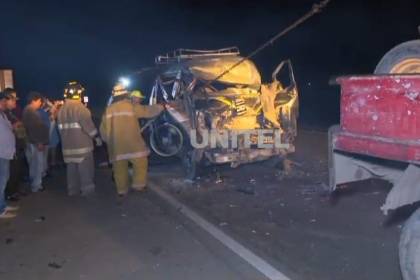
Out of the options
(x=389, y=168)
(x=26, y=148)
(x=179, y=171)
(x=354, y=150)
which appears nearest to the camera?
(x=354, y=150)

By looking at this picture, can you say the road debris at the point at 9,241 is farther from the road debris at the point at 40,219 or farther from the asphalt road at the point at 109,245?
the road debris at the point at 40,219

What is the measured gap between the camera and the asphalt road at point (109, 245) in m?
5.37

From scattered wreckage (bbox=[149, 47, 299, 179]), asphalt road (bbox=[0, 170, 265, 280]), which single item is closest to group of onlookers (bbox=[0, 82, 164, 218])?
asphalt road (bbox=[0, 170, 265, 280])

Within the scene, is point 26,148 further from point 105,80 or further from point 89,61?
point 89,61

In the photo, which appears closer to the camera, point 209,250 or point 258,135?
point 209,250

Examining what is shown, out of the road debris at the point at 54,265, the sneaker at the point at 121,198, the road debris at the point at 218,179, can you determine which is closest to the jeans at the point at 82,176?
the sneaker at the point at 121,198

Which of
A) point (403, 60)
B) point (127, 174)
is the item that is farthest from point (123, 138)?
point (403, 60)

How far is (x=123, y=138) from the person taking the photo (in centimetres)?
873

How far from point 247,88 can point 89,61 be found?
55.7 m

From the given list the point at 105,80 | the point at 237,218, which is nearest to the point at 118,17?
the point at 105,80

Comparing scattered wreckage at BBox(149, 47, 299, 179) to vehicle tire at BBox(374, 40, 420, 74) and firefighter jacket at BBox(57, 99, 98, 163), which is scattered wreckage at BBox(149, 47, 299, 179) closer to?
firefighter jacket at BBox(57, 99, 98, 163)

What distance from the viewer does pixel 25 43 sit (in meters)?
62.8

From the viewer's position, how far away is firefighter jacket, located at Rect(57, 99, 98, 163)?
874cm

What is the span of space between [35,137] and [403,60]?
6.03m
